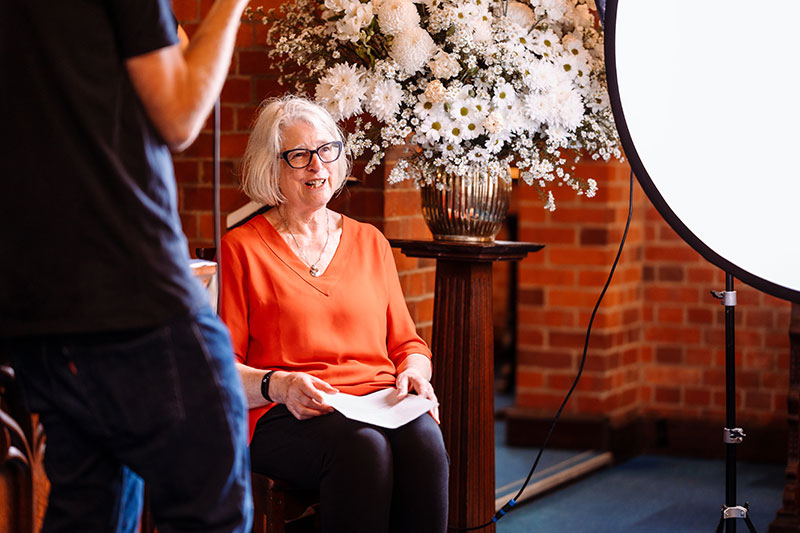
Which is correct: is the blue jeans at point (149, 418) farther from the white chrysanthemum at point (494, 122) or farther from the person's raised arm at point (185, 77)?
the white chrysanthemum at point (494, 122)

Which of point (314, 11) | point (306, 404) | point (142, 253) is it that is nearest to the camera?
point (142, 253)

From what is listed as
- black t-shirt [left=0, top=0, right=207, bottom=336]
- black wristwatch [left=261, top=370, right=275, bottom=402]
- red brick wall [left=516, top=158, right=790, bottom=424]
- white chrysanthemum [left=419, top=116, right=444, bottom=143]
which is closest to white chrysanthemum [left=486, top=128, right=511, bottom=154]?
white chrysanthemum [left=419, top=116, right=444, bottom=143]

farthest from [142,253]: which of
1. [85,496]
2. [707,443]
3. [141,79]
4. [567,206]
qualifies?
[707,443]

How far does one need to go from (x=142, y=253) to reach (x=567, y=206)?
3.07 metres

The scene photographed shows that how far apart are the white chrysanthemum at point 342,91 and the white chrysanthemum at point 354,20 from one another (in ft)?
0.22

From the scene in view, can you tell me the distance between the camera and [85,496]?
4.22 feet

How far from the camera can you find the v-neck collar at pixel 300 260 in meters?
2.25

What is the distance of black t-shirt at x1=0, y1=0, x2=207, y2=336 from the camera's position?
1.17 meters

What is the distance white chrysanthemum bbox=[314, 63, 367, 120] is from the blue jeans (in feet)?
3.78

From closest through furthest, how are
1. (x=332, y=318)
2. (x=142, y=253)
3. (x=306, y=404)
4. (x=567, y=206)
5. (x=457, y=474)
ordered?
(x=142, y=253) < (x=306, y=404) < (x=332, y=318) < (x=457, y=474) < (x=567, y=206)

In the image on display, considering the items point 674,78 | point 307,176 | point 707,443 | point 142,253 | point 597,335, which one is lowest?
point 707,443

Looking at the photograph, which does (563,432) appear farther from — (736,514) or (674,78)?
(674,78)

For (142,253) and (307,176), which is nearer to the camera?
(142,253)

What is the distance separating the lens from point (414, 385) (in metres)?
2.21
